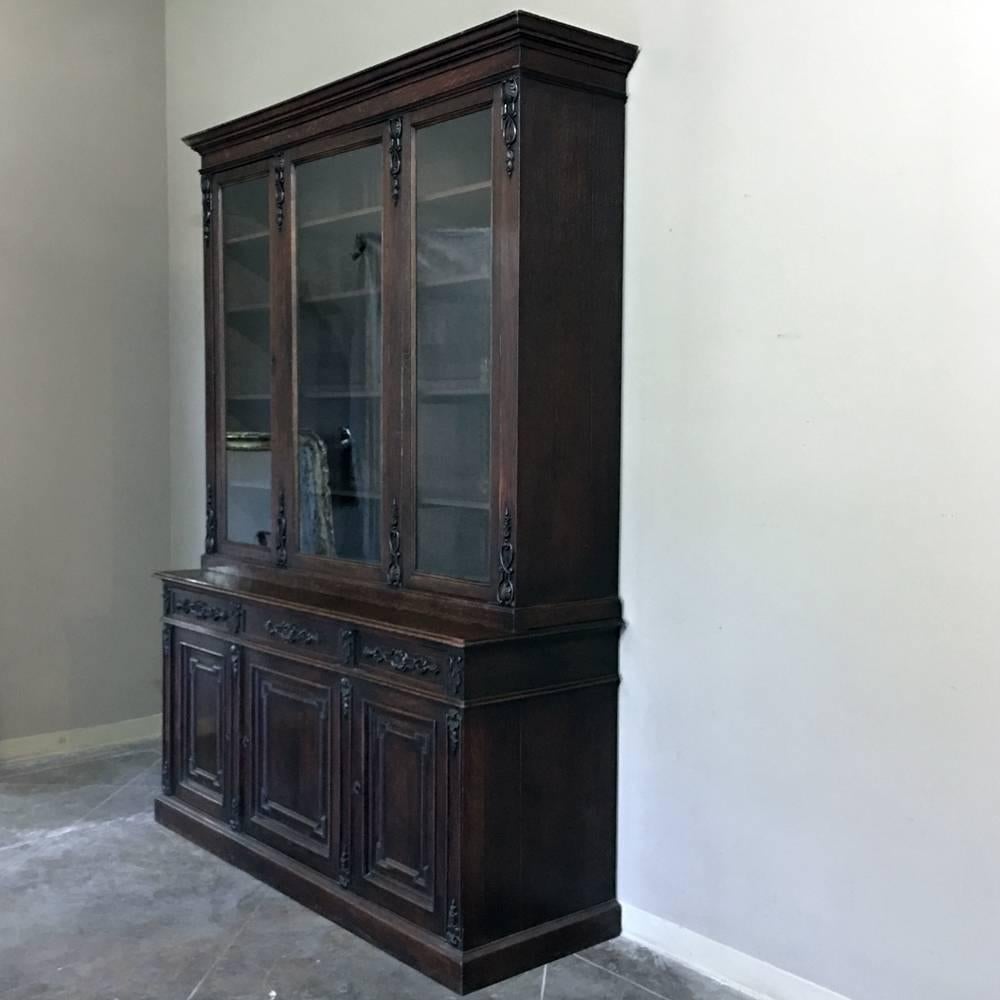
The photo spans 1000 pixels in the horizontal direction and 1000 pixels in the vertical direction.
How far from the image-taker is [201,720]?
3.75m

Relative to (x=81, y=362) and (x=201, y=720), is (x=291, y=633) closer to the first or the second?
(x=201, y=720)

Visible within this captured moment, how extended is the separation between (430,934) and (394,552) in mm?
972

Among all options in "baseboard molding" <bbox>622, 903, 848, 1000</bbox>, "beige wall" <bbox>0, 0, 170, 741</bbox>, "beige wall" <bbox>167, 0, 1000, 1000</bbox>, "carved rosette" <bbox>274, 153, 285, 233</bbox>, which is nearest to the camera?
"beige wall" <bbox>167, 0, 1000, 1000</bbox>

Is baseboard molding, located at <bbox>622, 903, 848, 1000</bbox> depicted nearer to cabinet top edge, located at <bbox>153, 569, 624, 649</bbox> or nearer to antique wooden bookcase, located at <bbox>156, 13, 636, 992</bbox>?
antique wooden bookcase, located at <bbox>156, 13, 636, 992</bbox>

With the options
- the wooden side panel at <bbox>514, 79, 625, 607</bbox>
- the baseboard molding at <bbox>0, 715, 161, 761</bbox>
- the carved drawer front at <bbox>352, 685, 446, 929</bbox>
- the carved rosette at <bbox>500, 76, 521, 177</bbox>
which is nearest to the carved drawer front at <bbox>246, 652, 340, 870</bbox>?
the carved drawer front at <bbox>352, 685, 446, 929</bbox>

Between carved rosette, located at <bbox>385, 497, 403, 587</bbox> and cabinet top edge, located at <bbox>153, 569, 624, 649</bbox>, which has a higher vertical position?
carved rosette, located at <bbox>385, 497, 403, 587</bbox>

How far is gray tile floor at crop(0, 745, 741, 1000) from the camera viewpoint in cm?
273

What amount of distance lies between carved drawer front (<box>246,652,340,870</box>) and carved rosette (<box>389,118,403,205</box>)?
1.32 metres

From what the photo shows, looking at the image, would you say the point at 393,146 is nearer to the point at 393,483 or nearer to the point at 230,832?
the point at 393,483

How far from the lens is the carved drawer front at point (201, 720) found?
3639mm

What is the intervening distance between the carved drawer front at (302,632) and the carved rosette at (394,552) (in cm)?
18

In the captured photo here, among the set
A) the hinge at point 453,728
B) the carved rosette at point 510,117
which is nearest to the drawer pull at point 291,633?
the hinge at point 453,728

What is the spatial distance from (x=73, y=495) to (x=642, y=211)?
9.43 ft

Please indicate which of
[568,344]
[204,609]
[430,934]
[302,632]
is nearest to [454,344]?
[568,344]
